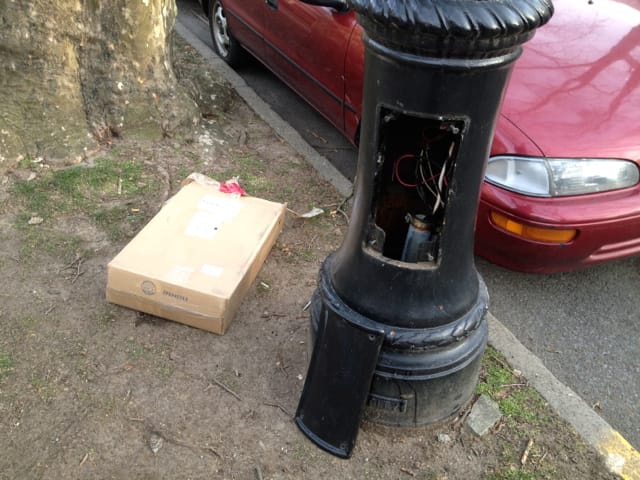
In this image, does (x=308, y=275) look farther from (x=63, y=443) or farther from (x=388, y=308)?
(x=63, y=443)

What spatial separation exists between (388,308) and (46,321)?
1.52 metres

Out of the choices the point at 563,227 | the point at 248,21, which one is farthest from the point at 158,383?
the point at 248,21

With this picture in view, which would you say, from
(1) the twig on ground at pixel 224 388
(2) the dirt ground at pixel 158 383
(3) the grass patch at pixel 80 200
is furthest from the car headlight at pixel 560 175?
(3) the grass patch at pixel 80 200

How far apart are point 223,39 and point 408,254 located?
4.08 metres

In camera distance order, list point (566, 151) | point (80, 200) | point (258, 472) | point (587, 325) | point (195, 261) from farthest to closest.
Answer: point (80, 200), point (587, 325), point (566, 151), point (195, 261), point (258, 472)

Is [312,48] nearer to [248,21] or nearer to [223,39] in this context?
[248,21]

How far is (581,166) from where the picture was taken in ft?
8.89

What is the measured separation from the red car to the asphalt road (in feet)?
0.81

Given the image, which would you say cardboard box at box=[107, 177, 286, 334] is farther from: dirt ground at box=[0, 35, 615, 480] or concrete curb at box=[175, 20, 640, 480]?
concrete curb at box=[175, 20, 640, 480]

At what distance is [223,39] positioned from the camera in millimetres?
5551

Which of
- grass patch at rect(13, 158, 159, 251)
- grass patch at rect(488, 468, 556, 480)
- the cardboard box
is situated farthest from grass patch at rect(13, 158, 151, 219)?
grass patch at rect(488, 468, 556, 480)

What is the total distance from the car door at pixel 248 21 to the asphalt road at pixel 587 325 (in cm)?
256

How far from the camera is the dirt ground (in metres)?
2.12

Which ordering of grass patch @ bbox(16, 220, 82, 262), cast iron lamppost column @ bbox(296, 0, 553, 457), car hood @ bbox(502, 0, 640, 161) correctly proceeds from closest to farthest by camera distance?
cast iron lamppost column @ bbox(296, 0, 553, 457), car hood @ bbox(502, 0, 640, 161), grass patch @ bbox(16, 220, 82, 262)
